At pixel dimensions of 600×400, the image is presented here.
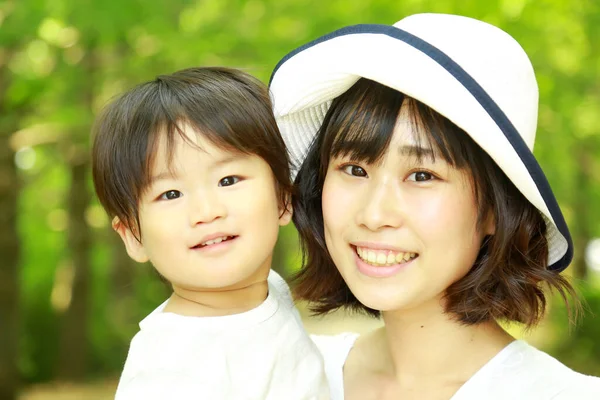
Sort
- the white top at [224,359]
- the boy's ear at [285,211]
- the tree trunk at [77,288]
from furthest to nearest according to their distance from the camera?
1. the tree trunk at [77,288]
2. the boy's ear at [285,211]
3. the white top at [224,359]

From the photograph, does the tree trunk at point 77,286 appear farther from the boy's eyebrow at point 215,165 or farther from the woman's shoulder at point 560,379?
the woman's shoulder at point 560,379

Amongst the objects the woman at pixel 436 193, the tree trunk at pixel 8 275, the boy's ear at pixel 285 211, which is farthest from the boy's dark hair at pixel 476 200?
the tree trunk at pixel 8 275

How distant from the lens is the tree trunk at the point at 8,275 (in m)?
8.05

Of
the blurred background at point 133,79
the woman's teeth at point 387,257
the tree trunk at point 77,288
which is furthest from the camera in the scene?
the tree trunk at point 77,288

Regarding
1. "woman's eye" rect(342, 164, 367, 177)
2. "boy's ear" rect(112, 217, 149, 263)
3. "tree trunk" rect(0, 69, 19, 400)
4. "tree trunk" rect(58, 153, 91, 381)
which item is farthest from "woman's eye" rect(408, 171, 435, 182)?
"tree trunk" rect(58, 153, 91, 381)

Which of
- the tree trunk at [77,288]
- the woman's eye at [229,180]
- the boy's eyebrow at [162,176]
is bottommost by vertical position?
the tree trunk at [77,288]

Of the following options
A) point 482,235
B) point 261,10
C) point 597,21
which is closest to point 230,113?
point 482,235

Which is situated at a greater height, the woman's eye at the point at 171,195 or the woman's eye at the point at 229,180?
the woman's eye at the point at 229,180

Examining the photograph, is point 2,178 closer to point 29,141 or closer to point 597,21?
point 29,141

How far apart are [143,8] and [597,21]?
128 inches

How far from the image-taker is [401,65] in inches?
84.8

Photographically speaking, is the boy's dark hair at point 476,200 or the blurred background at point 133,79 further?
the blurred background at point 133,79

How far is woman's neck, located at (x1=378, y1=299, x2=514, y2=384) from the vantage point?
101 inches

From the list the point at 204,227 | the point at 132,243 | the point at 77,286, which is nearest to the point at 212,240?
the point at 204,227
